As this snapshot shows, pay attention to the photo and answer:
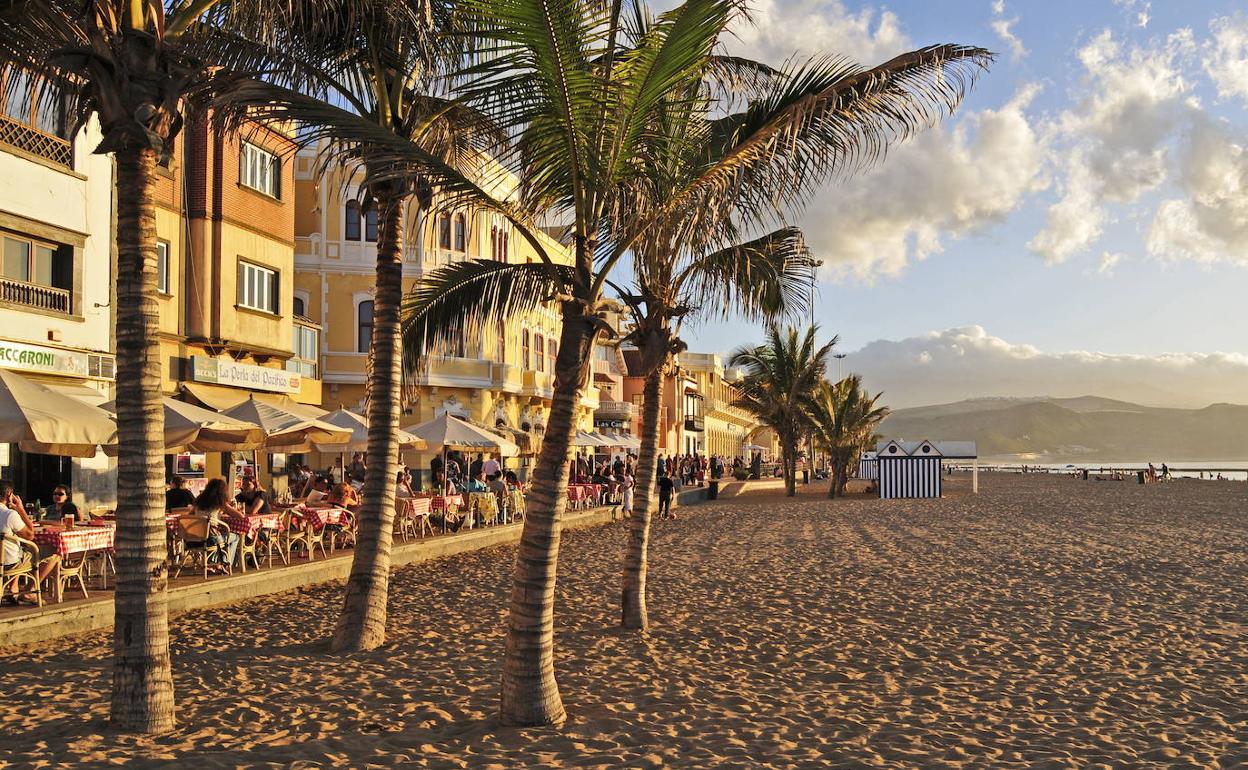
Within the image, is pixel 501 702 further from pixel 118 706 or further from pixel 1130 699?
pixel 1130 699

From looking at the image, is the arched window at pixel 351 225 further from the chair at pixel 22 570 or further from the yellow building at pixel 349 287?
the chair at pixel 22 570

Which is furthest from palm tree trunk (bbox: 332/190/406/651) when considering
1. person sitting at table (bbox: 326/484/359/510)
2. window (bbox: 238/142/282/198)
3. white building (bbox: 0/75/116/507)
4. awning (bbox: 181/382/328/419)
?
window (bbox: 238/142/282/198)

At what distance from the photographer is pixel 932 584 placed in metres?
13.3

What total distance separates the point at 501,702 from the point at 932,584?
8183mm

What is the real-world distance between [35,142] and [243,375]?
666 cm

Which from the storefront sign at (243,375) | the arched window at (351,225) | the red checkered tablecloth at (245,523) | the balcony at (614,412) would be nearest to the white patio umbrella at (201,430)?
the red checkered tablecloth at (245,523)

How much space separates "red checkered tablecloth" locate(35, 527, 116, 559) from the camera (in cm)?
1009

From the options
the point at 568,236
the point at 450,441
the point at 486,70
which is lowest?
the point at 450,441

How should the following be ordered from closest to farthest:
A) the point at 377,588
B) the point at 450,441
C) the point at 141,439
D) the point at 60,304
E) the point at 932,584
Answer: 1. the point at 141,439
2. the point at 377,588
3. the point at 932,584
4. the point at 60,304
5. the point at 450,441

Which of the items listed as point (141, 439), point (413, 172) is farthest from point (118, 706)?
point (413, 172)

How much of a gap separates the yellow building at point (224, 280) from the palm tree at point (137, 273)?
12546 millimetres

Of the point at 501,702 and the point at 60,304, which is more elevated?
the point at 60,304

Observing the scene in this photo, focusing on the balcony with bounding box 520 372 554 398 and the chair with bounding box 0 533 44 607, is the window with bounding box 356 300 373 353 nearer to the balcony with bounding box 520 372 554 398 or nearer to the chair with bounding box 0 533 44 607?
the balcony with bounding box 520 372 554 398

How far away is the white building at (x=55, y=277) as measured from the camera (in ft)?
52.3
